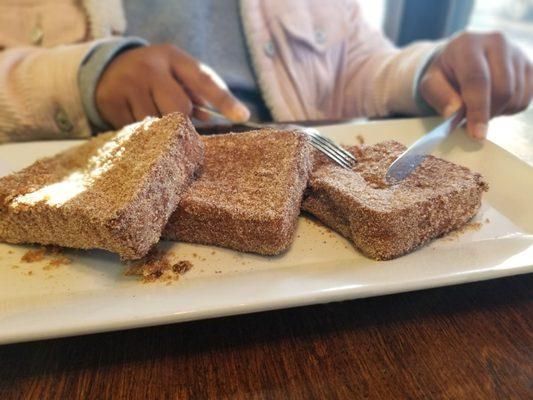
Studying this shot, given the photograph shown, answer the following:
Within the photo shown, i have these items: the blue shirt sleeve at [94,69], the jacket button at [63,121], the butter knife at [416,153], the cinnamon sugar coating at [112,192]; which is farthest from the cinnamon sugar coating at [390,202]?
the jacket button at [63,121]

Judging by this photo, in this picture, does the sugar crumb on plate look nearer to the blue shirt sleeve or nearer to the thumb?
the blue shirt sleeve

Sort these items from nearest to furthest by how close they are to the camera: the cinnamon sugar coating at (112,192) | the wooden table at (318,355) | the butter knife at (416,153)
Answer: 1. the wooden table at (318,355)
2. the cinnamon sugar coating at (112,192)
3. the butter knife at (416,153)

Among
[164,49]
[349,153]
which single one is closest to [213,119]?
[164,49]

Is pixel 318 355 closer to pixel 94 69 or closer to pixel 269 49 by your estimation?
pixel 94 69

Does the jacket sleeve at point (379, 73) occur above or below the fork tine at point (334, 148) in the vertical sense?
below

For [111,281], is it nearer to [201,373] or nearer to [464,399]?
[201,373]

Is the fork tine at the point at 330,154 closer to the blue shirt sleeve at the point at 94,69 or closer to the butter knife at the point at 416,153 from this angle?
the butter knife at the point at 416,153

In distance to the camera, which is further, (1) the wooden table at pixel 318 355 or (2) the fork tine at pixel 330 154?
(2) the fork tine at pixel 330 154
